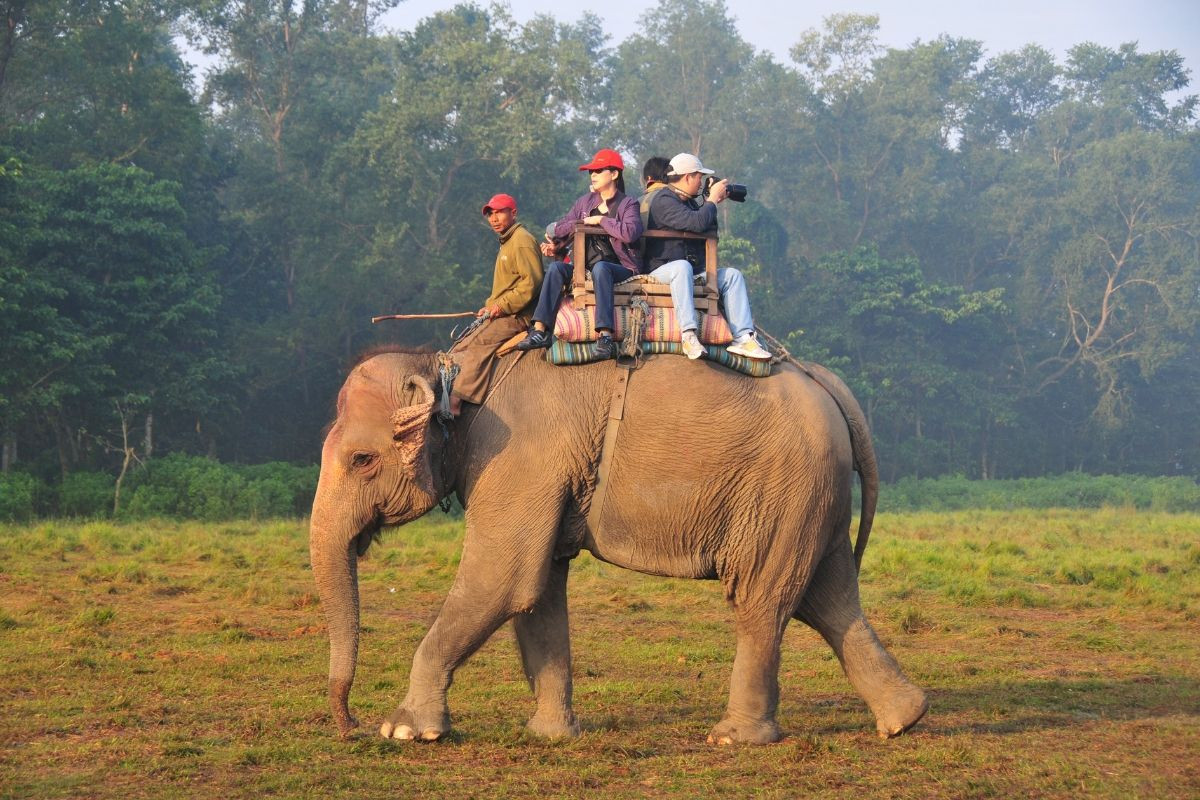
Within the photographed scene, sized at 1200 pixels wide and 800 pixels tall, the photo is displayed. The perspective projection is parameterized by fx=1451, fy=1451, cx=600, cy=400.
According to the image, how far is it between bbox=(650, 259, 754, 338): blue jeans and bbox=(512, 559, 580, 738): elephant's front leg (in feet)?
4.47

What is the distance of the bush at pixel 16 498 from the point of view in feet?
64.7

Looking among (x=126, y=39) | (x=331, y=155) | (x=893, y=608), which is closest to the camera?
(x=893, y=608)

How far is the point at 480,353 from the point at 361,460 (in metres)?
0.77

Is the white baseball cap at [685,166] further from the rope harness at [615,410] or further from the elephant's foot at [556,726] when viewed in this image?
the elephant's foot at [556,726]

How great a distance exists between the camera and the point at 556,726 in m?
6.87

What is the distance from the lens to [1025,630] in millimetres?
11078

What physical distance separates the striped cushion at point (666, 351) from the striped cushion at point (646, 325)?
Answer: 0.09 feet

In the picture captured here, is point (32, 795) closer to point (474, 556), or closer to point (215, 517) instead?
point (474, 556)

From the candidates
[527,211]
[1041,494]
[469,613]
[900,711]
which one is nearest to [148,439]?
[527,211]

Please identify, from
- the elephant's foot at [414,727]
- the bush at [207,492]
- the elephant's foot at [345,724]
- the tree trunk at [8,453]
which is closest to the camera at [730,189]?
the elephant's foot at [414,727]

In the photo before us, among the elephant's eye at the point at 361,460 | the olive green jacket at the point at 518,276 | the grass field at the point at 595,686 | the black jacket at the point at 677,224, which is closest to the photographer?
the grass field at the point at 595,686

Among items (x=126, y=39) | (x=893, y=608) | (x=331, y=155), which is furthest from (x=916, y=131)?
(x=893, y=608)

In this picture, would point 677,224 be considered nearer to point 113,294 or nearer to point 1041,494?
point 113,294

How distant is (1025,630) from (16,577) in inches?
331
